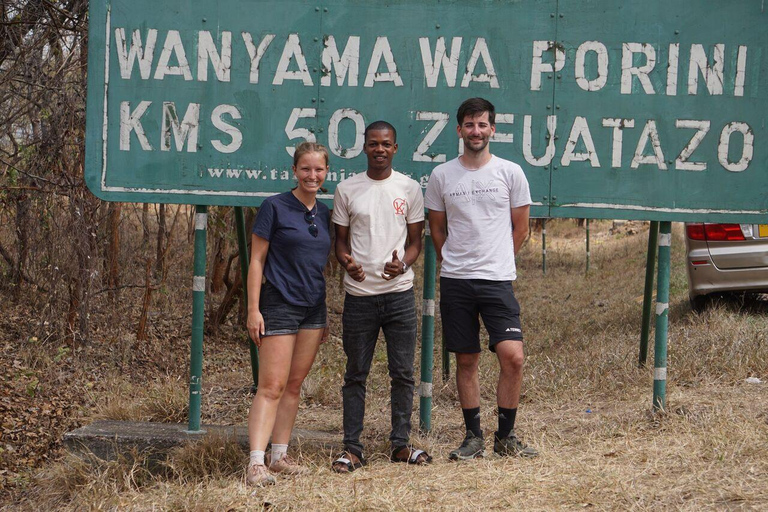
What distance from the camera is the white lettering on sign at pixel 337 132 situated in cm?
593

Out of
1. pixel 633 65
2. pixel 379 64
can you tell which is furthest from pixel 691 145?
pixel 379 64

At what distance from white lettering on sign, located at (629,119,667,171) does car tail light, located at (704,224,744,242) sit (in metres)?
3.17

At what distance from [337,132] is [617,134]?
5.94 feet

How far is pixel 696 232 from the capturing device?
897 cm

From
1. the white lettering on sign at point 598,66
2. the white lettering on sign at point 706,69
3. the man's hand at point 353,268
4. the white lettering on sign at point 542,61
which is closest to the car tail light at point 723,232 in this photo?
the white lettering on sign at point 706,69

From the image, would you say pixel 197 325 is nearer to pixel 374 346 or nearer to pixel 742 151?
pixel 374 346

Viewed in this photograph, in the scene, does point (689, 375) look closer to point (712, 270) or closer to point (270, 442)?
point (712, 270)

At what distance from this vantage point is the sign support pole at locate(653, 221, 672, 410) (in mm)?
5996

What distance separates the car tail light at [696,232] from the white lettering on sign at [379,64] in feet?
13.9

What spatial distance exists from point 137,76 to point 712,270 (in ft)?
18.9

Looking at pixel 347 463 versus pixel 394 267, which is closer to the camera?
pixel 394 267

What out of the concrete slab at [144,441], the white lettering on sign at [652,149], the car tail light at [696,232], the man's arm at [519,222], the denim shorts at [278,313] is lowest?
the concrete slab at [144,441]

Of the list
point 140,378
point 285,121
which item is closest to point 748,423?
point 285,121

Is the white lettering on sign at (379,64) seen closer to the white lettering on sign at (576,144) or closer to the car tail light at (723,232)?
the white lettering on sign at (576,144)
